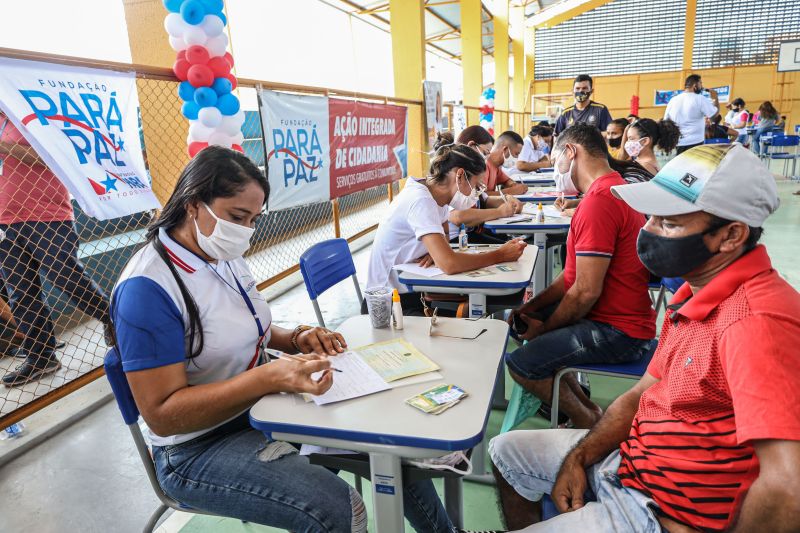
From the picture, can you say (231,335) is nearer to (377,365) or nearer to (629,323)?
(377,365)

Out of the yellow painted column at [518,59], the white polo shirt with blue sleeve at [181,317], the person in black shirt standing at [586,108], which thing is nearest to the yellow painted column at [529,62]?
the yellow painted column at [518,59]

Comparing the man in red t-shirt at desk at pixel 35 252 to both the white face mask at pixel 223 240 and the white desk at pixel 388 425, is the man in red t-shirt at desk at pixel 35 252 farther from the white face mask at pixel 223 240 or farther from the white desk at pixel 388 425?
the white desk at pixel 388 425

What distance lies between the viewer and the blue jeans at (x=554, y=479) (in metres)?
1.07

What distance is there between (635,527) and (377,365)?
2.33 feet

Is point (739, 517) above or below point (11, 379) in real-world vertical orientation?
above

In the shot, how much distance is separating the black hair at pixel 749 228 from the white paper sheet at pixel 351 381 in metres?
0.83

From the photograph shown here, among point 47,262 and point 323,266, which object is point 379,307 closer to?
point 323,266

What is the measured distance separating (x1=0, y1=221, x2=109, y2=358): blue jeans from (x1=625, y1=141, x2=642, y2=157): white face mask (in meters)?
3.87

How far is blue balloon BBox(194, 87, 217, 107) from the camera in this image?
9.28ft

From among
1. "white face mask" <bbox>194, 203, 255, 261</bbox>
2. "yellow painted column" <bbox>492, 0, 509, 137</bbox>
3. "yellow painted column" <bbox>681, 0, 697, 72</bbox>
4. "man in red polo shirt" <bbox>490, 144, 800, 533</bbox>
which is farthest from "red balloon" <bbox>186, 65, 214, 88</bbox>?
"yellow painted column" <bbox>681, 0, 697, 72</bbox>

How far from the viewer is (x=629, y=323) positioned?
193 cm

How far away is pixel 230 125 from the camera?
300 centimetres

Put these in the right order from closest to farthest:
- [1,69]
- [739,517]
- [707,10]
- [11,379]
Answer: [739,517], [1,69], [11,379], [707,10]

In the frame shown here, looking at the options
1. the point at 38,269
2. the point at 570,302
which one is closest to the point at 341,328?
the point at 570,302
